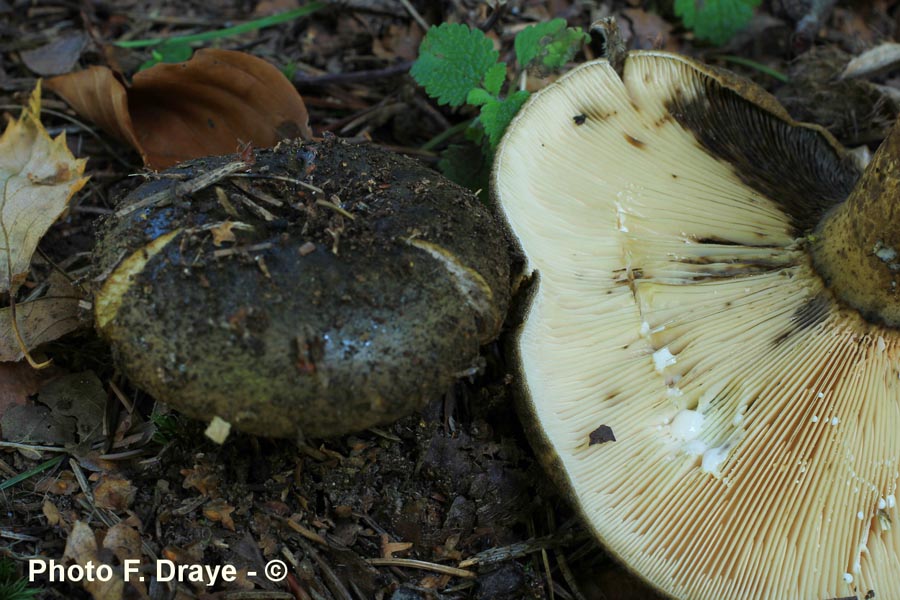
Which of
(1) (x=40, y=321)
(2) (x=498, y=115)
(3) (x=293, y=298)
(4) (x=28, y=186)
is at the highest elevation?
(2) (x=498, y=115)

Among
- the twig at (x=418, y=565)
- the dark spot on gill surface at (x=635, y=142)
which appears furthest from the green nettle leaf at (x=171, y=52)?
the twig at (x=418, y=565)

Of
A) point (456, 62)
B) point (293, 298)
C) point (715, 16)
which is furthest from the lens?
point (715, 16)

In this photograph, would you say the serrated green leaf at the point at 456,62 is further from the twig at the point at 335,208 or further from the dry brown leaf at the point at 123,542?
the dry brown leaf at the point at 123,542

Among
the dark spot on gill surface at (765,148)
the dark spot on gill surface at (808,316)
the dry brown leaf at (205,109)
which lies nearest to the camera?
the dark spot on gill surface at (808,316)

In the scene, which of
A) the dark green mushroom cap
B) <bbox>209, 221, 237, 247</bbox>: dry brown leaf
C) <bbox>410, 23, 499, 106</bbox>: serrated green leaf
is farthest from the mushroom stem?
<bbox>209, 221, 237, 247</bbox>: dry brown leaf

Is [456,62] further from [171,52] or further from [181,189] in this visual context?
[171,52]

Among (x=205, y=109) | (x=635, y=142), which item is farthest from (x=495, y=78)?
(x=205, y=109)

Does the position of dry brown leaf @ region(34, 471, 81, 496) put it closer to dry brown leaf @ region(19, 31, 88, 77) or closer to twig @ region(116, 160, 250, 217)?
twig @ region(116, 160, 250, 217)
